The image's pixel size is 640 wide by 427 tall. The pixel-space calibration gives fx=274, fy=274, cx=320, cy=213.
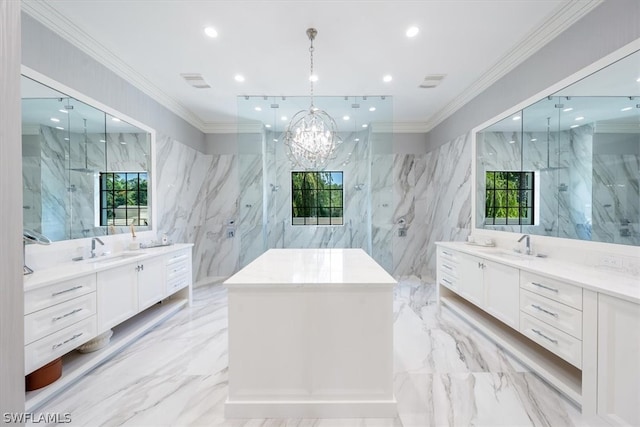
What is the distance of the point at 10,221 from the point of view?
540 millimetres

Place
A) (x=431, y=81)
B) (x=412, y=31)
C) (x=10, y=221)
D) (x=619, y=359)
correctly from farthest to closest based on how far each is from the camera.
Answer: (x=431, y=81) < (x=412, y=31) < (x=619, y=359) < (x=10, y=221)

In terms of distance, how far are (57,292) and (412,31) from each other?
3621 mm

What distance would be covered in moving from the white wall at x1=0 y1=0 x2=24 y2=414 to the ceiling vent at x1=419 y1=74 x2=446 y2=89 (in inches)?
151

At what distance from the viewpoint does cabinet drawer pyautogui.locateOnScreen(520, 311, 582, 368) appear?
68.5 inches

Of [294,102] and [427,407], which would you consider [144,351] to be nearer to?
[427,407]

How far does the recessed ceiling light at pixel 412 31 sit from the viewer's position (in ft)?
8.52

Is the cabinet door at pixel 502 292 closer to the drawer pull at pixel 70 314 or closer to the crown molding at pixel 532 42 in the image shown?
the crown molding at pixel 532 42

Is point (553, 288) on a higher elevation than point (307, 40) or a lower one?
lower

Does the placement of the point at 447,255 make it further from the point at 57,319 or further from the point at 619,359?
the point at 57,319

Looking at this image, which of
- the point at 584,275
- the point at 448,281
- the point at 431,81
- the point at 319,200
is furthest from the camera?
the point at 319,200

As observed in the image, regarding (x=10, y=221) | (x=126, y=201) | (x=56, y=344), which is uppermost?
(x=126, y=201)

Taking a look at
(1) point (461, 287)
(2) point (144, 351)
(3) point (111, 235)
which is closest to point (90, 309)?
(2) point (144, 351)

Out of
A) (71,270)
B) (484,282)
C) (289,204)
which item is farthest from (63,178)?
(484,282)

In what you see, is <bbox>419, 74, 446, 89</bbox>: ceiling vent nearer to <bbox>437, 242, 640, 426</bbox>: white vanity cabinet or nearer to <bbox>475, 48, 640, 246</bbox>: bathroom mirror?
<bbox>475, 48, 640, 246</bbox>: bathroom mirror
